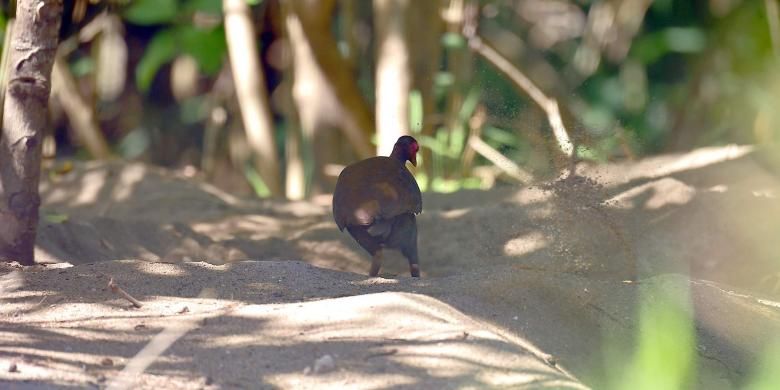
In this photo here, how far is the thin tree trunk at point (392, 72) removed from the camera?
851cm

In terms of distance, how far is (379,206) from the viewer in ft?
18.0

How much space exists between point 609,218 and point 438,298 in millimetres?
1651

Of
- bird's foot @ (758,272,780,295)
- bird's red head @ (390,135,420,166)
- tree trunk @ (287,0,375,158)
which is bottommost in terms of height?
bird's foot @ (758,272,780,295)

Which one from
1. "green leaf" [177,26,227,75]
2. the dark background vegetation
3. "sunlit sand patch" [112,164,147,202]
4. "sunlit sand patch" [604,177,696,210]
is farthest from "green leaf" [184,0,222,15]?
"sunlit sand patch" [604,177,696,210]

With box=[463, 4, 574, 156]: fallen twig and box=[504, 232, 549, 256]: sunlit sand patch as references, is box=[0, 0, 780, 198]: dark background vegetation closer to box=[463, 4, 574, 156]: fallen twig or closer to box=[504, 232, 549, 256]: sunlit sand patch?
box=[463, 4, 574, 156]: fallen twig

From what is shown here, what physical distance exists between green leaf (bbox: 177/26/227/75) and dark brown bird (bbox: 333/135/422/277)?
5075 mm

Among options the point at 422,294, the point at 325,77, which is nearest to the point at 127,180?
the point at 325,77

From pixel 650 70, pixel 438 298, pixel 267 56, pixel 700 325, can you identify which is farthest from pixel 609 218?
pixel 650 70

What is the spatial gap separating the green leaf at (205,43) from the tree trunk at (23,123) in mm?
5566

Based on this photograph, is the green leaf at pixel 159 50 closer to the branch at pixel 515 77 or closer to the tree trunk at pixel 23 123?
the branch at pixel 515 77

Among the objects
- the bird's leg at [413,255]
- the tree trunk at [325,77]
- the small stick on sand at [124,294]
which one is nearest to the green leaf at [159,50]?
the tree trunk at [325,77]

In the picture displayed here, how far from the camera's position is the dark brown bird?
18.0 ft

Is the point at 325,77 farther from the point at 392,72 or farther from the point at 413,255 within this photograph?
the point at 413,255

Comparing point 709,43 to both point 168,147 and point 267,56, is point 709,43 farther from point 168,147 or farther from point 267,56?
point 168,147
